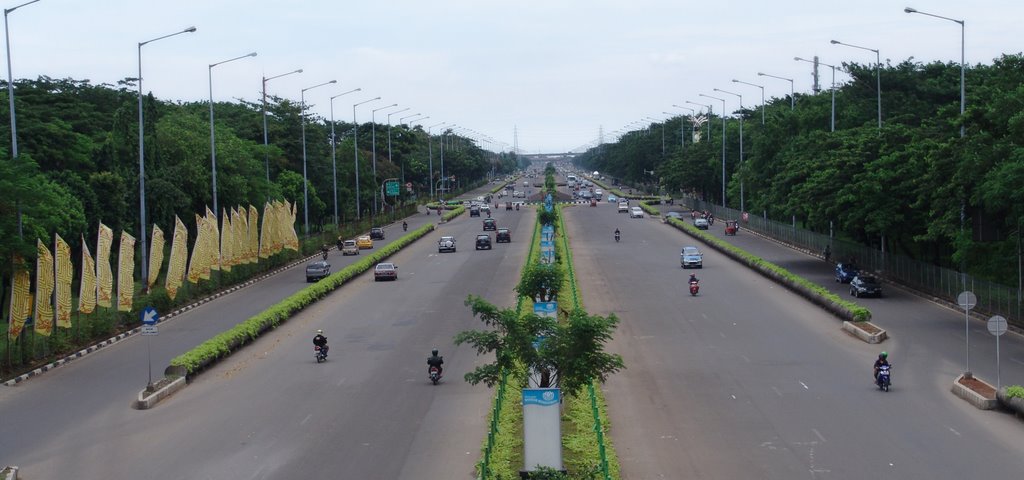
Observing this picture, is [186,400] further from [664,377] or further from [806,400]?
[806,400]

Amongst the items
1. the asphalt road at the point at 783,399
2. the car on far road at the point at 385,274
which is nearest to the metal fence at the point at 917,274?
the asphalt road at the point at 783,399

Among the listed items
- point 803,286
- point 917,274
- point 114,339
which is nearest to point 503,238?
point 803,286

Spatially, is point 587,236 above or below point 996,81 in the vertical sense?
below

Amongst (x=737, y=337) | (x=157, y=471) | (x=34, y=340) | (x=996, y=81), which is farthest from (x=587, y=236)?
(x=157, y=471)

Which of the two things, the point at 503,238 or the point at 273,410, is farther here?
the point at 503,238

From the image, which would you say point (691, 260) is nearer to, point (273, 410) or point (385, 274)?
point (385, 274)

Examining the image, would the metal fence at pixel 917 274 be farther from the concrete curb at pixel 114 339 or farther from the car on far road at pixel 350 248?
the concrete curb at pixel 114 339
